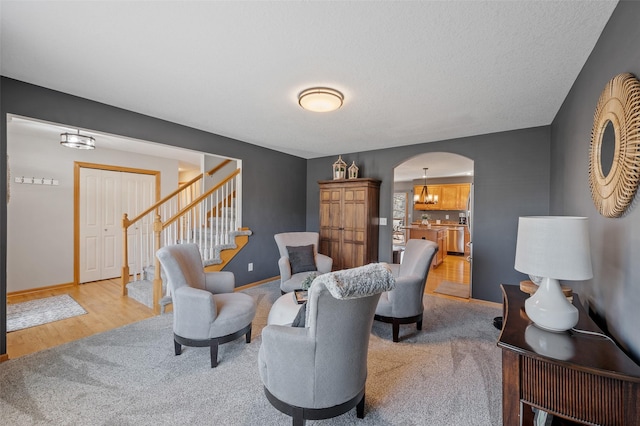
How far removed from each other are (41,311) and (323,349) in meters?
4.08

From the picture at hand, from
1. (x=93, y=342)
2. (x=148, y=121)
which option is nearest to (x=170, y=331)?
(x=93, y=342)

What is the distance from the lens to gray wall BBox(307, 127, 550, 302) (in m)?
3.54

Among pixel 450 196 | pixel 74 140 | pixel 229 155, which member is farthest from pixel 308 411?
pixel 450 196

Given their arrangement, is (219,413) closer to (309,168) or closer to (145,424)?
(145,424)

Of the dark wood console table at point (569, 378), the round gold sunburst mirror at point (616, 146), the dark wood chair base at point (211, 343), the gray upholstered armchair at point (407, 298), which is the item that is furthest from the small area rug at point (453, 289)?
the dark wood chair base at point (211, 343)

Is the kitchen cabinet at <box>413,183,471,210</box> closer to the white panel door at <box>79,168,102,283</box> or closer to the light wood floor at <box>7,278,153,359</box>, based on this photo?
the light wood floor at <box>7,278,153,359</box>

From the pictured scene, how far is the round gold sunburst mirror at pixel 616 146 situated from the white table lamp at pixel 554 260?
0.29m

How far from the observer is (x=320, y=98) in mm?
2475

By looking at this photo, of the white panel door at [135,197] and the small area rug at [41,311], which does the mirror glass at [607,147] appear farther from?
the white panel door at [135,197]

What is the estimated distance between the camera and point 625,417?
968 millimetres

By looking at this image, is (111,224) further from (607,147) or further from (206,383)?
(607,147)

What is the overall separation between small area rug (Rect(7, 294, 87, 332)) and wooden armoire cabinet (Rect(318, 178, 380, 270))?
367cm

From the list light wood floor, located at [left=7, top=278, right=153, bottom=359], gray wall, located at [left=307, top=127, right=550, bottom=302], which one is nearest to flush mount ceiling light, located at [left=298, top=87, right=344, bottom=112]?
gray wall, located at [left=307, top=127, right=550, bottom=302]

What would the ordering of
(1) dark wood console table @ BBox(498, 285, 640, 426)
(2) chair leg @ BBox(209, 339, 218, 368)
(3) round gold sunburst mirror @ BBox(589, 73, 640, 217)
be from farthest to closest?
(2) chair leg @ BBox(209, 339, 218, 368), (3) round gold sunburst mirror @ BBox(589, 73, 640, 217), (1) dark wood console table @ BBox(498, 285, 640, 426)
